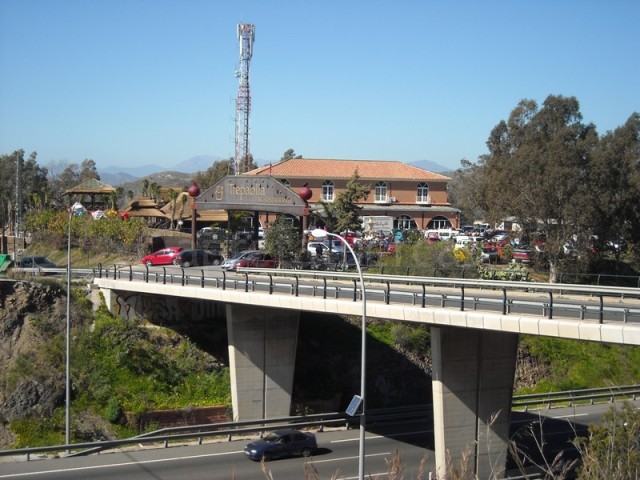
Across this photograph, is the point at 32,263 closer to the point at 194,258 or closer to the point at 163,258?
the point at 163,258

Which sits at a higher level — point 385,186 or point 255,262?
point 385,186

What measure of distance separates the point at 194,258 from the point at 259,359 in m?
15.6

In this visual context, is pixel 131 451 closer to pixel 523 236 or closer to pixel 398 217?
pixel 523 236

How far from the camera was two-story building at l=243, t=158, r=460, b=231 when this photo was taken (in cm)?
7344

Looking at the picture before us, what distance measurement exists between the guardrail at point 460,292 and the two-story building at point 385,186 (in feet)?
98.3

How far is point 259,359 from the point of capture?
34.2 meters

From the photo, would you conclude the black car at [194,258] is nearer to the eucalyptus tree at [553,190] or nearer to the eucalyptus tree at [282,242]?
the eucalyptus tree at [282,242]

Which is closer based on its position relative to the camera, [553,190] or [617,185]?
[553,190]

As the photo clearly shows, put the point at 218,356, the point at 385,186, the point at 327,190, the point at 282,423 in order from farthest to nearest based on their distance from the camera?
the point at 385,186
the point at 327,190
the point at 218,356
the point at 282,423

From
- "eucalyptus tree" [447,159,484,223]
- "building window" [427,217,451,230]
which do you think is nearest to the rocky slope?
"eucalyptus tree" [447,159,484,223]

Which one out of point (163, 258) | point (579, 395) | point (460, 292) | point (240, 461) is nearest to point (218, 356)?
point (240, 461)

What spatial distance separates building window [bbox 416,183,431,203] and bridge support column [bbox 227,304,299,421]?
43.5m

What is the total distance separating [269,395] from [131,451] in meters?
7.55

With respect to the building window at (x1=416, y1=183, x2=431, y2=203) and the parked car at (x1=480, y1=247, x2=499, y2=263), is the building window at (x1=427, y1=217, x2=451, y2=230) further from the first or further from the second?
the parked car at (x1=480, y1=247, x2=499, y2=263)
